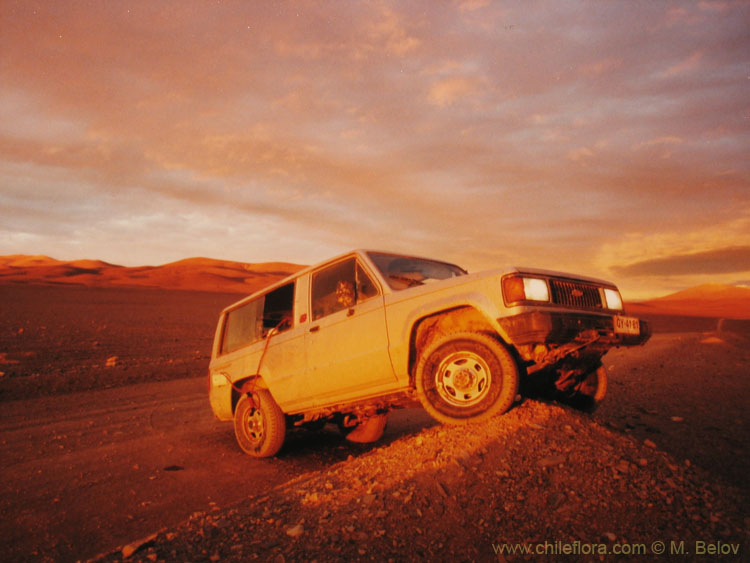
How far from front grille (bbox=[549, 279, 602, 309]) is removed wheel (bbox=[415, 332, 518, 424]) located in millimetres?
674

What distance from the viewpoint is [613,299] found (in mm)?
4133

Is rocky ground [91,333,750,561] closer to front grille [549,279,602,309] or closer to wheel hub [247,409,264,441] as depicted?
front grille [549,279,602,309]

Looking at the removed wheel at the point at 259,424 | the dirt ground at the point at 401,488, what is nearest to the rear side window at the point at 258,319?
the removed wheel at the point at 259,424

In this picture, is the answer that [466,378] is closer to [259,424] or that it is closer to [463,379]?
[463,379]

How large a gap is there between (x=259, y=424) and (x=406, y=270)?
2664 millimetres

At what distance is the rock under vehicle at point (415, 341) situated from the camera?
3.29 metres

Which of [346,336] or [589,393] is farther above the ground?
[346,336]

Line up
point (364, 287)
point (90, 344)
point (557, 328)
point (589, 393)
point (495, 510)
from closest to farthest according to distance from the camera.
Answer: point (495, 510) < point (557, 328) < point (364, 287) < point (589, 393) < point (90, 344)

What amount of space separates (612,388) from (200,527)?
7.64m

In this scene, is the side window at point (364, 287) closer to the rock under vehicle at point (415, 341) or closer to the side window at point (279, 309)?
the rock under vehicle at point (415, 341)

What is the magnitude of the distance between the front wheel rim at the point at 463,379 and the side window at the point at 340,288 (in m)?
0.98

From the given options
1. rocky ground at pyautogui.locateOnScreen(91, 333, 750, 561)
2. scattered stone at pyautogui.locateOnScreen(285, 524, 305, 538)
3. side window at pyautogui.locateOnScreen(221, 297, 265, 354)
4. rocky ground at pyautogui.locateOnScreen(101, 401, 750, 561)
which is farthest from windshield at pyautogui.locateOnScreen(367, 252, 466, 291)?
scattered stone at pyautogui.locateOnScreen(285, 524, 305, 538)

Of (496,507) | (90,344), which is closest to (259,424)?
(496,507)

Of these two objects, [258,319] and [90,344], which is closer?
[258,319]
